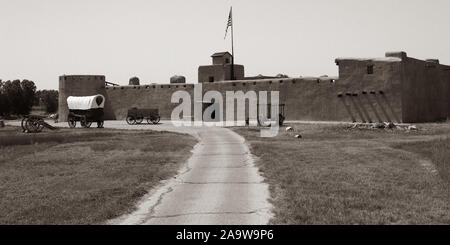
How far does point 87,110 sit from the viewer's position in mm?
35375

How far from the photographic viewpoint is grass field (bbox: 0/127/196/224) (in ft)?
28.3

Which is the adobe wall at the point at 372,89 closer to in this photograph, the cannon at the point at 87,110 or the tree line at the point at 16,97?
the cannon at the point at 87,110

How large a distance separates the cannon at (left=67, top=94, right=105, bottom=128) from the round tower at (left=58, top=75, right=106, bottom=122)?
1217 centimetres

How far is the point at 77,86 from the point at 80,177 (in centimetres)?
3711

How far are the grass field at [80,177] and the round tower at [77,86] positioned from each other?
85.8ft

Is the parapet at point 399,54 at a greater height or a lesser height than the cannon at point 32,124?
Answer: greater

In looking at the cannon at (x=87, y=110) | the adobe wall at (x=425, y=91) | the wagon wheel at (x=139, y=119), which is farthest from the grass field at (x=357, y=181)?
the wagon wheel at (x=139, y=119)

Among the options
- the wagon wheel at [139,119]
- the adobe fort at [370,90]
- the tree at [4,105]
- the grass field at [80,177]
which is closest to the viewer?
the grass field at [80,177]

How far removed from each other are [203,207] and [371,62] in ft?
89.0

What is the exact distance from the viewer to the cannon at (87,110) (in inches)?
1387

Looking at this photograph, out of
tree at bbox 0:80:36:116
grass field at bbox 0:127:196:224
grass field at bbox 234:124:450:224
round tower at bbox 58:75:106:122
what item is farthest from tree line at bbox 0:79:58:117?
grass field at bbox 234:124:450:224

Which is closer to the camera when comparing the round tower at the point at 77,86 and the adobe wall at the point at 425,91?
the adobe wall at the point at 425,91

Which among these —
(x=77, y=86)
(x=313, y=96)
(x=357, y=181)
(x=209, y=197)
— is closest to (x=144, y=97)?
(x=77, y=86)

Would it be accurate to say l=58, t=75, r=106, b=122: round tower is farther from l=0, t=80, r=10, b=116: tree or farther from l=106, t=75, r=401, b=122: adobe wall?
l=0, t=80, r=10, b=116: tree
